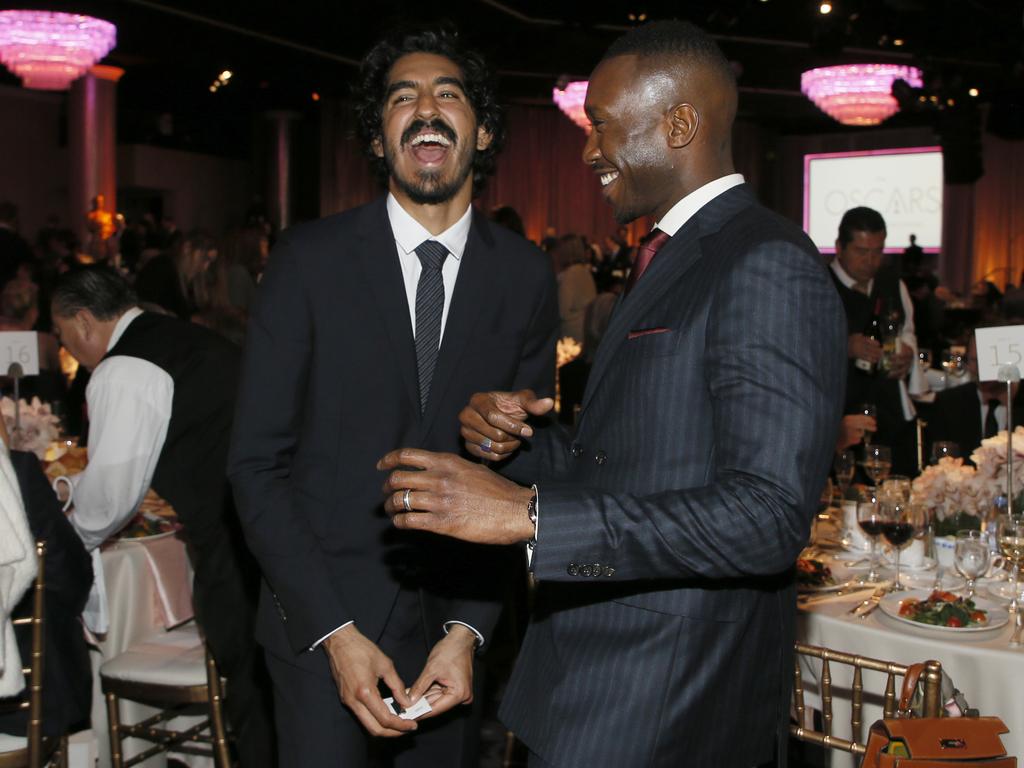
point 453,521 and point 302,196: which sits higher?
point 302,196

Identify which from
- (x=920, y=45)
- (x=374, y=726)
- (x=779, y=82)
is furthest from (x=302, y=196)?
(x=374, y=726)

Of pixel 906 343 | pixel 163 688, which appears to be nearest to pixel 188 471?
pixel 163 688

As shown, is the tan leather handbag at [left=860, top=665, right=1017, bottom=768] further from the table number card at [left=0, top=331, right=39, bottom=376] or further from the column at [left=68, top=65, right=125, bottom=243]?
the column at [left=68, top=65, right=125, bottom=243]

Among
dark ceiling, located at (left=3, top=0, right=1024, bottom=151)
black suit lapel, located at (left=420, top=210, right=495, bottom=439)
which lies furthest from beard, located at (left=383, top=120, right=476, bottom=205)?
dark ceiling, located at (left=3, top=0, right=1024, bottom=151)

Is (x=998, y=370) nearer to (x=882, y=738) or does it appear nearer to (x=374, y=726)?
(x=882, y=738)

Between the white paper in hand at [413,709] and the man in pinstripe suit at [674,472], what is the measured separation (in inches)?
10.9

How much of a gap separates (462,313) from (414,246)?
162 mm

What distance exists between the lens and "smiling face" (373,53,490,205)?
203cm

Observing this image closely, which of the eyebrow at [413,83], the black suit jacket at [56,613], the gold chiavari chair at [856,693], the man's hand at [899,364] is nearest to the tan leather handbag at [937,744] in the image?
the gold chiavari chair at [856,693]

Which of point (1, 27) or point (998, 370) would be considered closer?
point (998, 370)

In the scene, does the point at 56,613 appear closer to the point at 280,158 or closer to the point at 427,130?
the point at 427,130

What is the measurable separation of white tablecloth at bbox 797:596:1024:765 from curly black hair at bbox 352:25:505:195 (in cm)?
130

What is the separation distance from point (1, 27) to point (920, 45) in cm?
839

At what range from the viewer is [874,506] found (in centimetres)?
267
